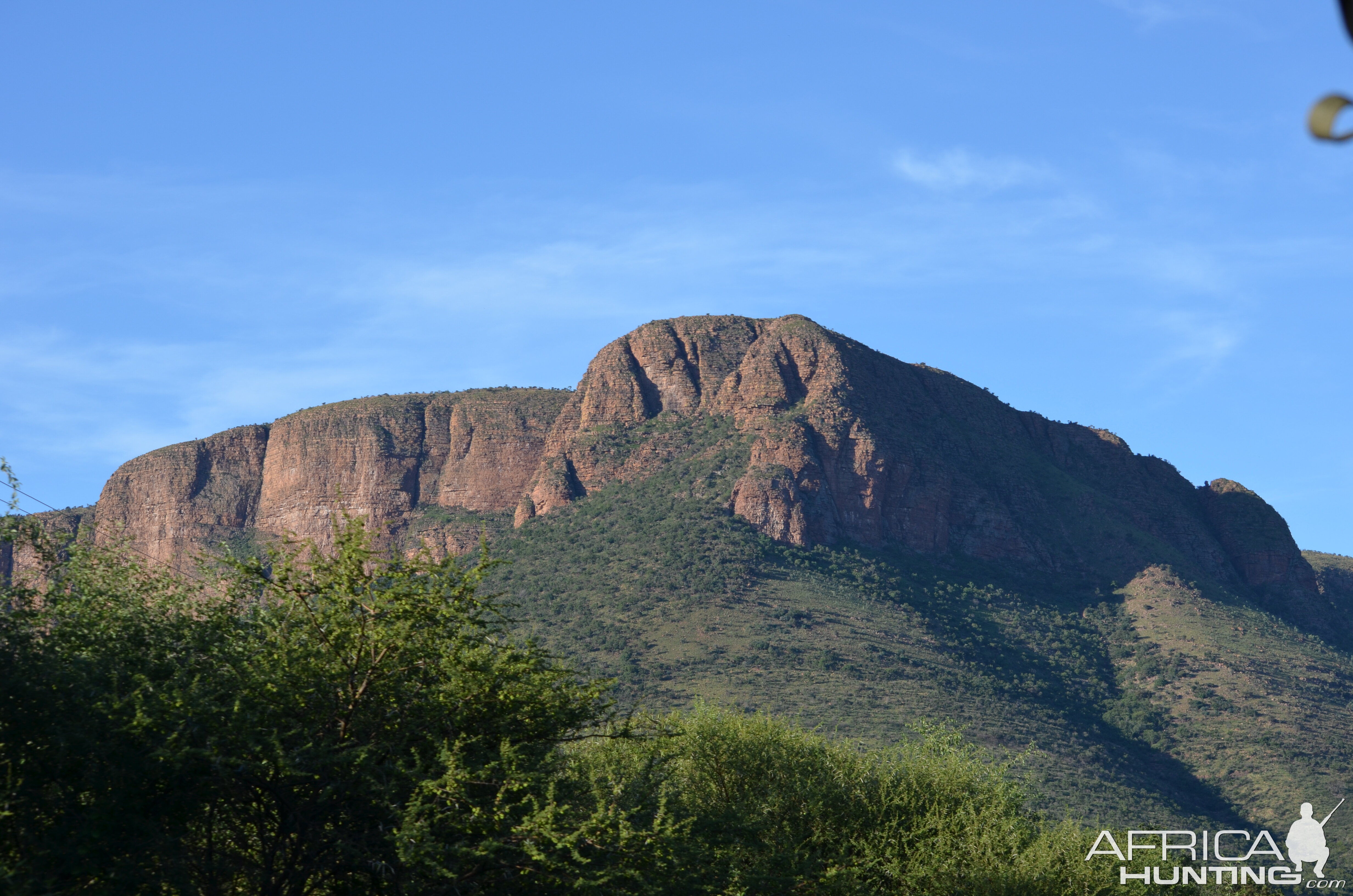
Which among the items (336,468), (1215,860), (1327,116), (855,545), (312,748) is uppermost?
(336,468)

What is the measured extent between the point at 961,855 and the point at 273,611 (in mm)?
14160

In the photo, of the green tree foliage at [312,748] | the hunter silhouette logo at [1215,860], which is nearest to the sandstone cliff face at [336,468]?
the hunter silhouette logo at [1215,860]

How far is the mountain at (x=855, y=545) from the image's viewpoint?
3317 inches

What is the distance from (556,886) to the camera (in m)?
20.0

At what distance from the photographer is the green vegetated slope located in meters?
79.0

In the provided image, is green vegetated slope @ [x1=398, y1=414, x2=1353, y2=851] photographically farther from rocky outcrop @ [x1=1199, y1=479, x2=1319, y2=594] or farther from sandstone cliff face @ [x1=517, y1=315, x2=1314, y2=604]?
rocky outcrop @ [x1=1199, y1=479, x2=1319, y2=594]

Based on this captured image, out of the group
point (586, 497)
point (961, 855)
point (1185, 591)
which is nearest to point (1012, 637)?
point (1185, 591)

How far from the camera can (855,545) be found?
11444 cm

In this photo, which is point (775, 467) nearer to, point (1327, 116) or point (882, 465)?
point (882, 465)

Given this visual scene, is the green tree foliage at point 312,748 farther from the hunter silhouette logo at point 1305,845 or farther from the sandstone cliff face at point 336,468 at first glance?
the sandstone cliff face at point 336,468

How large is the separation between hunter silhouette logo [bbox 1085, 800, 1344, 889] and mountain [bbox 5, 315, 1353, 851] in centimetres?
1135

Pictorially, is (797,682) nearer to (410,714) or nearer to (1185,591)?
(1185,591)

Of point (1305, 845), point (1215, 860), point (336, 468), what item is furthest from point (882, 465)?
point (1215, 860)

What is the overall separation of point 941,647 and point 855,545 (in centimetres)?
2057
